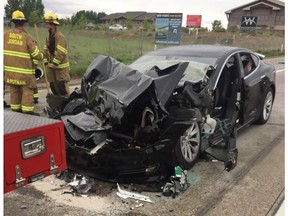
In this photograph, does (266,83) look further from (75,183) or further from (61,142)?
(61,142)

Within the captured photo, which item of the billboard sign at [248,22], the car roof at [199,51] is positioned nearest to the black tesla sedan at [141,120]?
the car roof at [199,51]

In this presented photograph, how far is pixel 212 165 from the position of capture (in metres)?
4.61

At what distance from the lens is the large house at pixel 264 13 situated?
7919 cm

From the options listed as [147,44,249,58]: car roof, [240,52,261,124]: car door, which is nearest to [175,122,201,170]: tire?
[240,52,261,124]: car door

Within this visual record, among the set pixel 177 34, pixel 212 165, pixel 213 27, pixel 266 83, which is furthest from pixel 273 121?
pixel 213 27

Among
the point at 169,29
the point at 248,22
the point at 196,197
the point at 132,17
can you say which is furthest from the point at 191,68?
the point at 132,17

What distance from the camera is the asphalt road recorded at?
3.43 m

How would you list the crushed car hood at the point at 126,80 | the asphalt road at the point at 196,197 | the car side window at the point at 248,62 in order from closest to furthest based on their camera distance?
A: the asphalt road at the point at 196,197
the crushed car hood at the point at 126,80
the car side window at the point at 248,62

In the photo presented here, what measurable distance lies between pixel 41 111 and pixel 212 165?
399cm

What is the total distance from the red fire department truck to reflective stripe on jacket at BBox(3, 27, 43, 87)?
3.61 meters

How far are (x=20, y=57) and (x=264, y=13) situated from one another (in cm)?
8391

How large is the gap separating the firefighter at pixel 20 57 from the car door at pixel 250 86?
3157mm

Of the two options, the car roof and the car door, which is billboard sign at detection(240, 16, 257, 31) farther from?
the car roof

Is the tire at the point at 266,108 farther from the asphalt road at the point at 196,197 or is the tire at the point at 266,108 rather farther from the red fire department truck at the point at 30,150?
the red fire department truck at the point at 30,150
